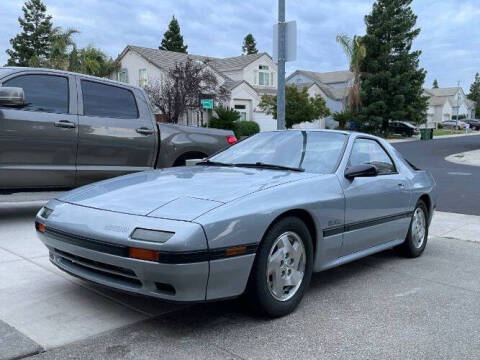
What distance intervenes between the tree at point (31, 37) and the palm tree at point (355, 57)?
104 feet

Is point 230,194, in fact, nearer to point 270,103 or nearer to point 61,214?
point 61,214

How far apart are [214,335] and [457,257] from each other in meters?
3.55

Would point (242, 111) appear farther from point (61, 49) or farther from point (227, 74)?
point (61, 49)

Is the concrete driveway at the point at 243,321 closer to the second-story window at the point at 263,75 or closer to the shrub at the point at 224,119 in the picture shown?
the shrub at the point at 224,119

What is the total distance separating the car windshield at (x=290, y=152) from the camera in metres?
4.46

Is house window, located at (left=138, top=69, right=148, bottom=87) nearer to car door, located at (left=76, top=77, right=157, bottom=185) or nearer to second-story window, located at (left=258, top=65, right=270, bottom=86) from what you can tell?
second-story window, located at (left=258, top=65, right=270, bottom=86)

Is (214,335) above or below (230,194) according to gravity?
below

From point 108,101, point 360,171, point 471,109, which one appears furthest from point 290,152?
point 471,109

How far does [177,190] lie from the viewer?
3660 millimetres

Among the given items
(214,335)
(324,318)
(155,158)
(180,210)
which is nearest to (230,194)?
(180,210)

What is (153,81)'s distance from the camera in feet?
121

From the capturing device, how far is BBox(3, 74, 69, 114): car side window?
240 inches

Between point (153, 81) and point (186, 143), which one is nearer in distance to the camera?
point (186, 143)

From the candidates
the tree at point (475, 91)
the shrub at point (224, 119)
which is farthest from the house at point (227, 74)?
the tree at point (475, 91)
